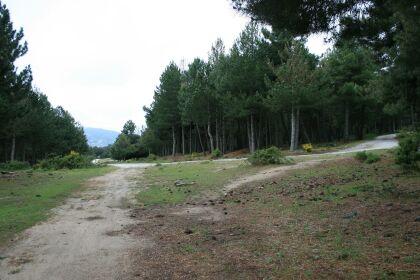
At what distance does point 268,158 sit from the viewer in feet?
79.6

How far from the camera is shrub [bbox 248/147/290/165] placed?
24109mm

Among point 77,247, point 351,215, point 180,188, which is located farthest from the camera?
point 180,188

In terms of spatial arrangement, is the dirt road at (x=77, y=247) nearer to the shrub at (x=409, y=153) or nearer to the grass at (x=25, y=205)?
the grass at (x=25, y=205)

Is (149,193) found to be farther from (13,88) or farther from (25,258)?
(13,88)

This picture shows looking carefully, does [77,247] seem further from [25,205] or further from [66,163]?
[66,163]

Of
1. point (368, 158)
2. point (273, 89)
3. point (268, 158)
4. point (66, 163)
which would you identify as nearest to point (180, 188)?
point (268, 158)

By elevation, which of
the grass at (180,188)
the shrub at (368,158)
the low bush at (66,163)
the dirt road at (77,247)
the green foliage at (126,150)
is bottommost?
the dirt road at (77,247)

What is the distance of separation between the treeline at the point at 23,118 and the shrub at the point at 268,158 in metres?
15.1

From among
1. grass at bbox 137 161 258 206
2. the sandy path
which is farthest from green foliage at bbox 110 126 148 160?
the sandy path

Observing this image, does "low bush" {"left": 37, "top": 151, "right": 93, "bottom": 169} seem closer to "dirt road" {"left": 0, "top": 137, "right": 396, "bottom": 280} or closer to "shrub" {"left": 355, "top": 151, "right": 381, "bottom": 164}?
"dirt road" {"left": 0, "top": 137, "right": 396, "bottom": 280}

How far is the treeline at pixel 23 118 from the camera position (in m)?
25.9

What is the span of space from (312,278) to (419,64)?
965 centimetres

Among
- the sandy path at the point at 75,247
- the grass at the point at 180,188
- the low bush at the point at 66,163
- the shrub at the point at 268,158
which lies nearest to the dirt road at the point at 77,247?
the sandy path at the point at 75,247

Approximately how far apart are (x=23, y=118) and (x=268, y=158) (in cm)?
3716
